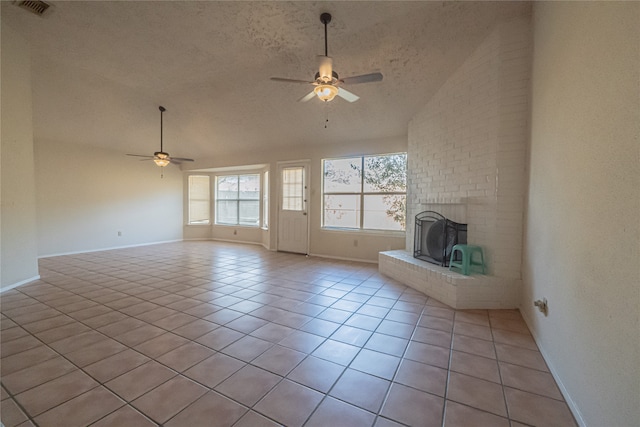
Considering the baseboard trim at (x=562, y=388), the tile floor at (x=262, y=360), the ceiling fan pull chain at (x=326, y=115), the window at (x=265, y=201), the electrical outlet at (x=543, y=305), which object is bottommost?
the tile floor at (x=262, y=360)

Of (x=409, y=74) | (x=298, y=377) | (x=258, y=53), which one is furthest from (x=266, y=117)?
(x=298, y=377)

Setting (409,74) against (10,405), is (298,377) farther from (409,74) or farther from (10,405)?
(409,74)

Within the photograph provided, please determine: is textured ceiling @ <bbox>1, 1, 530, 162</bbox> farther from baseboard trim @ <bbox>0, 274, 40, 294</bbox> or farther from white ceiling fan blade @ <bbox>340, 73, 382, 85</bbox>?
baseboard trim @ <bbox>0, 274, 40, 294</bbox>

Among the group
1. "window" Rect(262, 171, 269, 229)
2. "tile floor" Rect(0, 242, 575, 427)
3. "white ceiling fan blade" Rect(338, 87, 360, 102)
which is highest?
"white ceiling fan blade" Rect(338, 87, 360, 102)

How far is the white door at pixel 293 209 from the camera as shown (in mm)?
6020

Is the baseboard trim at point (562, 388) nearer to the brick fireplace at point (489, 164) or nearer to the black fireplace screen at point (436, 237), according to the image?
the brick fireplace at point (489, 164)

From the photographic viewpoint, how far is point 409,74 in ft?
12.1

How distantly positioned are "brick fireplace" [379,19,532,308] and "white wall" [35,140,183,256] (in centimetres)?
705

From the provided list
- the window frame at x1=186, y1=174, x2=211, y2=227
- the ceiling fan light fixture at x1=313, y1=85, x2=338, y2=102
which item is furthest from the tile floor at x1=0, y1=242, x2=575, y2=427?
the window frame at x1=186, y1=174, x2=211, y2=227

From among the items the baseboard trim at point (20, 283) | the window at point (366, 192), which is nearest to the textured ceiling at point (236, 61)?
the window at point (366, 192)

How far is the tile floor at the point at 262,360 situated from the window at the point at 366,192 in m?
1.96

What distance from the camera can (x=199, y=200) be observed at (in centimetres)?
816

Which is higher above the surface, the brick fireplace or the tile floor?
the brick fireplace

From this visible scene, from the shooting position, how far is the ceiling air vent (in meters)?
2.76
